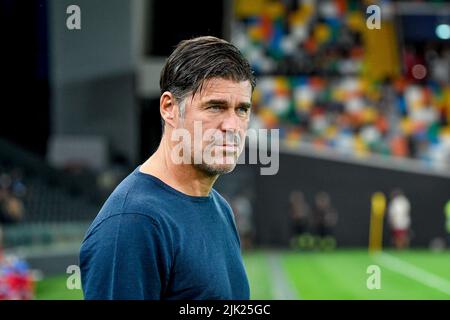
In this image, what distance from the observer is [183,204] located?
223cm

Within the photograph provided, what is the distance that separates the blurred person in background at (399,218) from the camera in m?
21.6

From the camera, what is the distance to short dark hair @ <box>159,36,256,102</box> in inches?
87.5

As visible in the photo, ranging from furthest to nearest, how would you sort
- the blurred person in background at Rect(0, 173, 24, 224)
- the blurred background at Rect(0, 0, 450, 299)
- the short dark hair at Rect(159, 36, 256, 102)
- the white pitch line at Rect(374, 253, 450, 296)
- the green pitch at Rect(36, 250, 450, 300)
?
1. the blurred background at Rect(0, 0, 450, 299)
2. the blurred person in background at Rect(0, 173, 24, 224)
3. the white pitch line at Rect(374, 253, 450, 296)
4. the green pitch at Rect(36, 250, 450, 300)
5. the short dark hair at Rect(159, 36, 256, 102)

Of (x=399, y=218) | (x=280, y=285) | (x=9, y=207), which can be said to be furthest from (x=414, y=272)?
(x=9, y=207)

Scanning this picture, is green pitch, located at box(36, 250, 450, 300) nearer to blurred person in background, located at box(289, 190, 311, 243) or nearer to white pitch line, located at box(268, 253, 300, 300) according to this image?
white pitch line, located at box(268, 253, 300, 300)

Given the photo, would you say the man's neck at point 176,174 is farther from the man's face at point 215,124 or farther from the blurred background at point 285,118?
the blurred background at point 285,118

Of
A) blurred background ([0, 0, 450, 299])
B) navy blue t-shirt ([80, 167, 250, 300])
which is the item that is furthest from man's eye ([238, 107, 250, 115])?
blurred background ([0, 0, 450, 299])

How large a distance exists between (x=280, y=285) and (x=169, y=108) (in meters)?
10.3

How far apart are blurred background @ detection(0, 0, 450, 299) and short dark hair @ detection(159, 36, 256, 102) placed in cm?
1352

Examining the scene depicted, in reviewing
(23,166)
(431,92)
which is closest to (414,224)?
(431,92)

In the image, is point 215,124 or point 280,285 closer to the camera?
point 215,124

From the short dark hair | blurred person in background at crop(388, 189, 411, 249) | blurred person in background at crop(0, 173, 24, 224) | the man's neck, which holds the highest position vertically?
the short dark hair

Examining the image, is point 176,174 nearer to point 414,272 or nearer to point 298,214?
point 414,272

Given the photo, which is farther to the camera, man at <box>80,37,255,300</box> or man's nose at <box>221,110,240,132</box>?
man's nose at <box>221,110,240,132</box>
